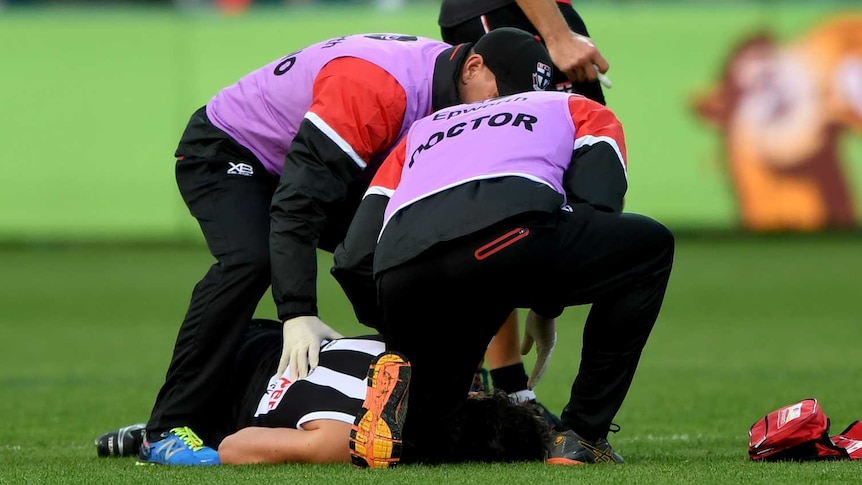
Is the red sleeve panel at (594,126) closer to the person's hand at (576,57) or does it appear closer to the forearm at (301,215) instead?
the forearm at (301,215)

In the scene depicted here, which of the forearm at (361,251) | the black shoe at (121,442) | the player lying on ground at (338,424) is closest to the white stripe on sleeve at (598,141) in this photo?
the forearm at (361,251)

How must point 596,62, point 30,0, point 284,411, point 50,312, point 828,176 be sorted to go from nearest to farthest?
1. point 284,411
2. point 596,62
3. point 50,312
4. point 828,176
5. point 30,0

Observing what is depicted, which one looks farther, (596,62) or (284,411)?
(596,62)

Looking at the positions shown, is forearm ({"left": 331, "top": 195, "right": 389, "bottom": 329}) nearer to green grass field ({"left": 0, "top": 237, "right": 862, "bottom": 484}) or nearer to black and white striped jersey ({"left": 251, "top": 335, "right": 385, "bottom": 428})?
black and white striped jersey ({"left": 251, "top": 335, "right": 385, "bottom": 428})

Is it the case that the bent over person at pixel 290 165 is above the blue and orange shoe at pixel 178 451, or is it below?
above

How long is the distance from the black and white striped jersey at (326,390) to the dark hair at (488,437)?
1.05 ft

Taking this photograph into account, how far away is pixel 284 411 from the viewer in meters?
4.83

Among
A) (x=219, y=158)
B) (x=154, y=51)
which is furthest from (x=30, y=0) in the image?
(x=219, y=158)

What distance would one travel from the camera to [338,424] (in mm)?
4676

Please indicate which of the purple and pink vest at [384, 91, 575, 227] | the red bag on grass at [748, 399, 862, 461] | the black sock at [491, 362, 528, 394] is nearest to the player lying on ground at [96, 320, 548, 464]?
the purple and pink vest at [384, 91, 575, 227]

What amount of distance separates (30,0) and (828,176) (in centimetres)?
944

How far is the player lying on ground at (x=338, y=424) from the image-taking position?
468 cm

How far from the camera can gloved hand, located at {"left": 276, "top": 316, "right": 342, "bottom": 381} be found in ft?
15.7

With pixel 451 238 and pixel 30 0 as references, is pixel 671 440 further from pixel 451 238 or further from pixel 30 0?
pixel 30 0
